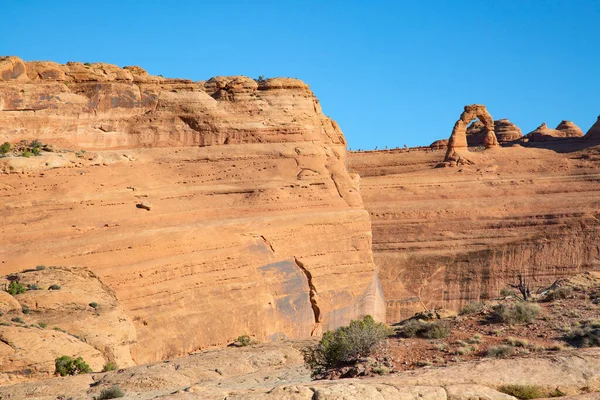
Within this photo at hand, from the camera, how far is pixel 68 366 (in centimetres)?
2178

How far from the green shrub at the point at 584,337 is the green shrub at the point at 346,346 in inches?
147

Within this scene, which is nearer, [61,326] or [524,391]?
[524,391]

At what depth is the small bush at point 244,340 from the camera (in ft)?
93.2

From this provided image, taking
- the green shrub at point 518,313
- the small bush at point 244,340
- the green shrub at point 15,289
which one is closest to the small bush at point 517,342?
the green shrub at point 518,313

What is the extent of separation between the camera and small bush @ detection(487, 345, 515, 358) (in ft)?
56.4

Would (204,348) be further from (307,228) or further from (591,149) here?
(591,149)

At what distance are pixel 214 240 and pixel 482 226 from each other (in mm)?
19158

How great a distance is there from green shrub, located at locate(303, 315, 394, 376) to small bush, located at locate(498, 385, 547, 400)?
15.9 ft

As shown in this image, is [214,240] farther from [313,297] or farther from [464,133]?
[464,133]

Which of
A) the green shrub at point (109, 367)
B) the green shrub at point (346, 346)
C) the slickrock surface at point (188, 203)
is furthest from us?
the slickrock surface at point (188, 203)

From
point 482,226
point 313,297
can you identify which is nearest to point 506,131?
point 482,226

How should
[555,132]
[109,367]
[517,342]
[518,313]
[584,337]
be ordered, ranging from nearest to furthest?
[584,337]
[517,342]
[518,313]
[109,367]
[555,132]

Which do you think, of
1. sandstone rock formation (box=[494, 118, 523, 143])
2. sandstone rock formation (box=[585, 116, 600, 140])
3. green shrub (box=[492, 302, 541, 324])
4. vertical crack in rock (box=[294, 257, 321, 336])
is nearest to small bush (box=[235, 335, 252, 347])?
vertical crack in rock (box=[294, 257, 321, 336])

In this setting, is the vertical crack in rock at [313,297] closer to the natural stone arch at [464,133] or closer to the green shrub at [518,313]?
the green shrub at [518,313]
